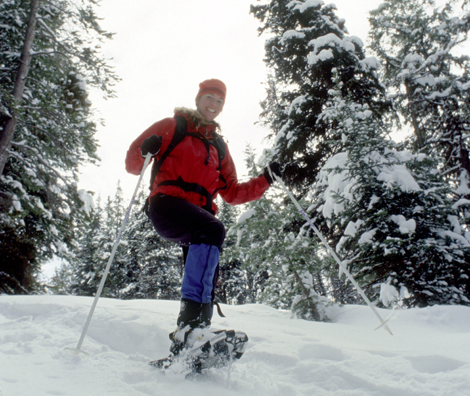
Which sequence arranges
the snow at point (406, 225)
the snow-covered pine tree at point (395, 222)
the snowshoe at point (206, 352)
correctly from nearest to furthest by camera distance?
the snowshoe at point (206, 352)
the snow at point (406, 225)
the snow-covered pine tree at point (395, 222)

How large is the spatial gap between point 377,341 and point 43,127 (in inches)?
356

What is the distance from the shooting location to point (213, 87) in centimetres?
302

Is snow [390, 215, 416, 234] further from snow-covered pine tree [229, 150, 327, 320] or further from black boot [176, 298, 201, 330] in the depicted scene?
black boot [176, 298, 201, 330]

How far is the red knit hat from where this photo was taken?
3012mm

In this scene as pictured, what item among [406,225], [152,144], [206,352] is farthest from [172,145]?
[406,225]

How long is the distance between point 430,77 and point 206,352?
1238cm

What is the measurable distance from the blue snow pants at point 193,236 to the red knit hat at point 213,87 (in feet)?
4.31

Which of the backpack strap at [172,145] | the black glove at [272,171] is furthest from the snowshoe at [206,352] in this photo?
the black glove at [272,171]

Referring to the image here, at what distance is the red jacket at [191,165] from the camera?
244 centimetres

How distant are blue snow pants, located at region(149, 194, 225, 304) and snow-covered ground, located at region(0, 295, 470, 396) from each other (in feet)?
1.75

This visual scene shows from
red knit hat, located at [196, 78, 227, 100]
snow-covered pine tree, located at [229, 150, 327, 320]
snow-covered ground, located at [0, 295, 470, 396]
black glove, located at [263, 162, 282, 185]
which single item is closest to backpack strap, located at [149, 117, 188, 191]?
red knit hat, located at [196, 78, 227, 100]

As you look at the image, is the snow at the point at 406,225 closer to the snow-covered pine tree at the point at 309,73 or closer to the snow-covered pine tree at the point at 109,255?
the snow-covered pine tree at the point at 309,73

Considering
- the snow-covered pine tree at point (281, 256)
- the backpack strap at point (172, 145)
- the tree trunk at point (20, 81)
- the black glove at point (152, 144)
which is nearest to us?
the black glove at point (152, 144)

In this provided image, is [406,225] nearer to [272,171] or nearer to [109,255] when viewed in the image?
[272,171]
